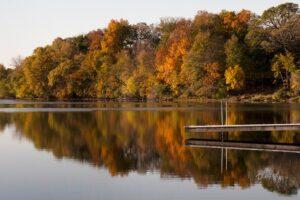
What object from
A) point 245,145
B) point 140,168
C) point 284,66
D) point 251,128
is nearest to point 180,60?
point 284,66

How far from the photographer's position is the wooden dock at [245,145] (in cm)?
2367

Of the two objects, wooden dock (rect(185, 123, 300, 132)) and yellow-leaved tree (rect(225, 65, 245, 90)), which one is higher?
yellow-leaved tree (rect(225, 65, 245, 90))

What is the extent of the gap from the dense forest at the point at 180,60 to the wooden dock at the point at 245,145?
4224 centimetres

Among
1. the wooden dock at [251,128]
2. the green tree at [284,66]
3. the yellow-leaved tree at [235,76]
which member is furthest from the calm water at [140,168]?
the yellow-leaved tree at [235,76]

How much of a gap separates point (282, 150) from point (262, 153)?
129 cm

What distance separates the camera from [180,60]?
278ft

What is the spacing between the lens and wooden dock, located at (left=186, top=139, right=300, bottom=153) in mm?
23672

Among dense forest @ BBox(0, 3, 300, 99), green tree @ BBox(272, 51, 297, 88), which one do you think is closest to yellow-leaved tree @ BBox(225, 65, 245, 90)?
dense forest @ BBox(0, 3, 300, 99)

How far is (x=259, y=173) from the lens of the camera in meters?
18.4

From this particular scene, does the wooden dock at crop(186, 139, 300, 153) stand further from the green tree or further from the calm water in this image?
the green tree

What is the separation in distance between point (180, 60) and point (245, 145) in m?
60.4

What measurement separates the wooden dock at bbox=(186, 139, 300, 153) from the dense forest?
1663 inches

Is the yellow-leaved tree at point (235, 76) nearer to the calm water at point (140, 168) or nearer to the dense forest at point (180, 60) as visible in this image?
the dense forest at point (180, 60)

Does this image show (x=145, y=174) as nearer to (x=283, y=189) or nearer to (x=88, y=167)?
(x=88, y=167)
